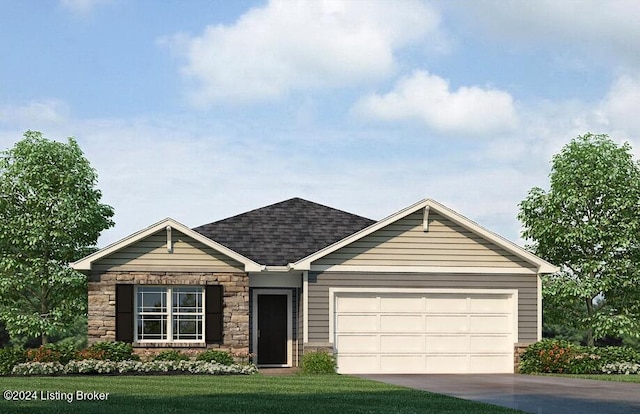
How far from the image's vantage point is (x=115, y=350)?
2519cm

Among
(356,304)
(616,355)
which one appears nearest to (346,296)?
(356,304)

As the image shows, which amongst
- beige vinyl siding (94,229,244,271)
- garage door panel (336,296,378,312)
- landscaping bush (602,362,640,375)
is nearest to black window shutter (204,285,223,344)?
beige vinyl siding (94,229,244,271)

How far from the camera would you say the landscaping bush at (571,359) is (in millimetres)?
26031

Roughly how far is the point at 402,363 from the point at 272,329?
3875mm

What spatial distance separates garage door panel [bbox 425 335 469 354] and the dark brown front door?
415 cm

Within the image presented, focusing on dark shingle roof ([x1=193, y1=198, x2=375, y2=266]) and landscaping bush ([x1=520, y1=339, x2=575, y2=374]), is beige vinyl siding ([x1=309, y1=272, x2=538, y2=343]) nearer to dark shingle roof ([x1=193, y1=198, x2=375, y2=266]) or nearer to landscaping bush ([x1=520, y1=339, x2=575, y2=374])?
landscaping bush ([x1=520, y1=339, x2=575, y2=374])

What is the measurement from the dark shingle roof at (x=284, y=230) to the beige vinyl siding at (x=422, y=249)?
7.05ft

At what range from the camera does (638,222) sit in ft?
103

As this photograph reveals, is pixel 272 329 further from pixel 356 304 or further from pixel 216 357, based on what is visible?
pixel 356 304

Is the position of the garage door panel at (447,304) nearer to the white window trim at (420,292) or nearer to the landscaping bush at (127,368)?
the white window trim at (420,292)

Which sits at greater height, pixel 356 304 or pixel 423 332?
pixel 356 304

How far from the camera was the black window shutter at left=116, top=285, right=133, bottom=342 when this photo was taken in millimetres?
25797

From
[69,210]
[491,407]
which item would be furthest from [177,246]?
[491,407]

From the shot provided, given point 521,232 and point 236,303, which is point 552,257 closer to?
point 521,232
